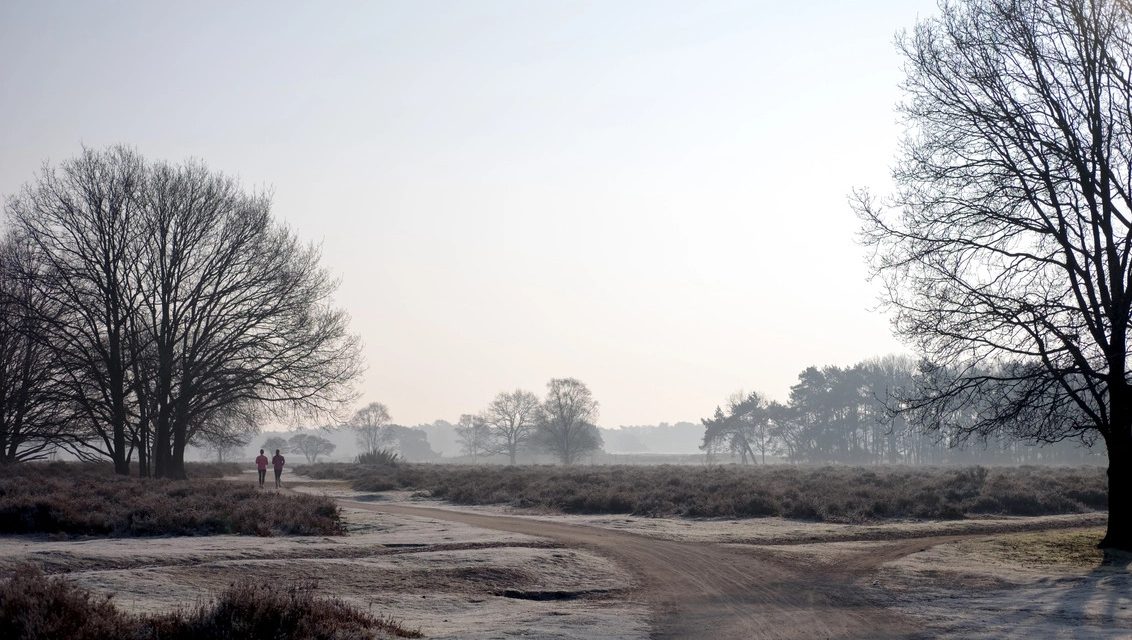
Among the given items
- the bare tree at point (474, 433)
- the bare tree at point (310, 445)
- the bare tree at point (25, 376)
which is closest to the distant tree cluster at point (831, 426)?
the bare tree at point (474, 433)

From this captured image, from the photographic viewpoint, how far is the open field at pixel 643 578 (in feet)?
39.9

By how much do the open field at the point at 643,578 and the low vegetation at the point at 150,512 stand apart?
3.02 feet

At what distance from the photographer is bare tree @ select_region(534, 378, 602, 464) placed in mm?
108188

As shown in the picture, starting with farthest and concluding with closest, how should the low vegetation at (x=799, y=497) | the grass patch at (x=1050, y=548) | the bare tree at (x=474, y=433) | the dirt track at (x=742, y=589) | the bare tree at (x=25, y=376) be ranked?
the bare tree at (x=474, y=433), the bare tree at (x=25, y=376), the low vegetation at (x=799, y=497), the grass patch at (x=1050, y=548), the dirt track at (x=742, y=589)

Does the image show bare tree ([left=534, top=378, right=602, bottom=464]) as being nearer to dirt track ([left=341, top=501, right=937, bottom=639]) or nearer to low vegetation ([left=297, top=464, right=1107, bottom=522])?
low vegetation ([left=297, top=464, right=1107, bottom=522])

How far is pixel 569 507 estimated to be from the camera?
32.4m

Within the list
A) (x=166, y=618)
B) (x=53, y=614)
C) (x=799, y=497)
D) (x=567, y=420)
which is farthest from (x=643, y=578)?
(x=567, y=420)

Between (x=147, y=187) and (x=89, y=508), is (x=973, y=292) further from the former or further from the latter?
(x=147, y=187)

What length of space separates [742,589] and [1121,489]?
36.3 ft

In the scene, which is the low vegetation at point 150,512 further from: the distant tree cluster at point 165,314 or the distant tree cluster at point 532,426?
the distant tree cluster at point 532,426

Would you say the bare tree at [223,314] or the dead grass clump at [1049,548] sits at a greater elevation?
the bare tree at [223,314]

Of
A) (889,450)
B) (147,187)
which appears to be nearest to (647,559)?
(147,187)

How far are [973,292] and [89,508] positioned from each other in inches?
851

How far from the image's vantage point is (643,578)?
16.7 metres
